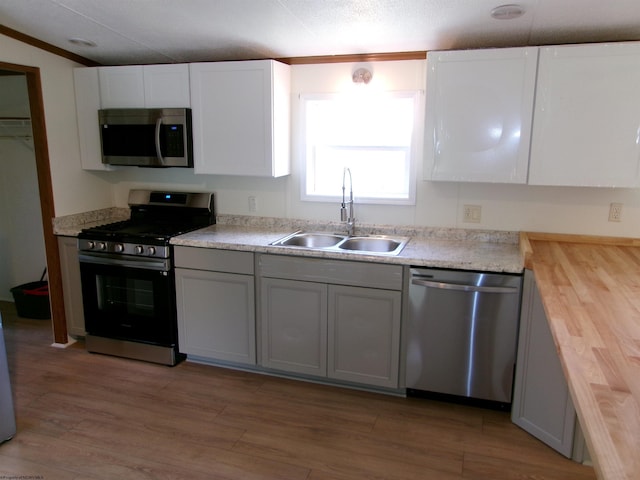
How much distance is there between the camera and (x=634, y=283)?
2160mm

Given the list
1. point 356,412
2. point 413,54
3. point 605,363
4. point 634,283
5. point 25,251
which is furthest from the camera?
point 25,251

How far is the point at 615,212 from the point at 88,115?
3651mm

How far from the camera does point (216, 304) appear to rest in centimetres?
321

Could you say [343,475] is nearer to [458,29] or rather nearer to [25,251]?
[458,29]

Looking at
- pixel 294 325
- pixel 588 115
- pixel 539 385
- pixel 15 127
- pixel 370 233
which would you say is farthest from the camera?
pixel 15 127

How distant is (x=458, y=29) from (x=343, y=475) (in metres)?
2.37

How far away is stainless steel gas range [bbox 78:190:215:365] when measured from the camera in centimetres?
322

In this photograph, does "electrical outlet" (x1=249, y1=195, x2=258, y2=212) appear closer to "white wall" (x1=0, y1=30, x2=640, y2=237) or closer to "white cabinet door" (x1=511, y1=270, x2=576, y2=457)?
"white wall" (x1=0, y1=30, x2=640, y2=237)

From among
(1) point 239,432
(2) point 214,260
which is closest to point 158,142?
(2) point 214,260

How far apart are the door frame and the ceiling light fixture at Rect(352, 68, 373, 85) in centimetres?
215

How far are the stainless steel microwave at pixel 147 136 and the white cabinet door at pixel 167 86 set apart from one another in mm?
59

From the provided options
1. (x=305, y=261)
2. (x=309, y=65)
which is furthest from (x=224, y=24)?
(x=305, y=261)

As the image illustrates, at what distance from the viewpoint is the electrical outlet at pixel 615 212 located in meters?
2.90

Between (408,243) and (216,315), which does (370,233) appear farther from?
(216,315)
